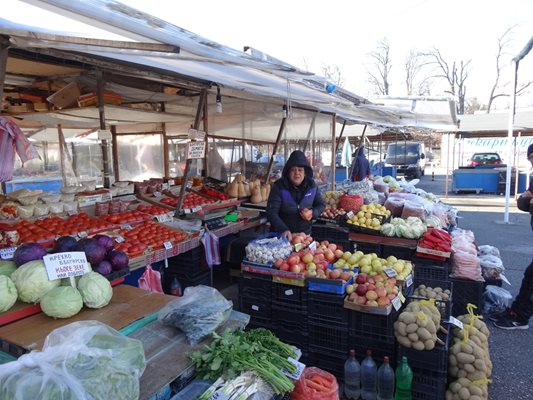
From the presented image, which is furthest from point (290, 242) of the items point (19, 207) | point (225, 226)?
point (19, 207)

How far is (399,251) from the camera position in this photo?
4926mm

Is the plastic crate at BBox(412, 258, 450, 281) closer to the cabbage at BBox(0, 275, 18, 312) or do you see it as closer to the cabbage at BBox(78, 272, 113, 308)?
the cabbage at BBox(78, 272, 113, 308)

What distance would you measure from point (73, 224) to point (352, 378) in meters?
3.16

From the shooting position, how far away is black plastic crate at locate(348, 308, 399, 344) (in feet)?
9.76

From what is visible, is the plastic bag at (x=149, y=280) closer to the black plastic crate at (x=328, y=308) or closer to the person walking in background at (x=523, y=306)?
the black plastic crate at (x=328, y=308)

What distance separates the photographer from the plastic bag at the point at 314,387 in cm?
211

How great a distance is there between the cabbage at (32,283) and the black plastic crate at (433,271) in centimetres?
388

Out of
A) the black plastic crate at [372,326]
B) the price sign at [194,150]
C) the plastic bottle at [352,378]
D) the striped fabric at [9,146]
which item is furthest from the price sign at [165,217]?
the plastic bottle at [352,378]

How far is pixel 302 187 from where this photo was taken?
178 inches

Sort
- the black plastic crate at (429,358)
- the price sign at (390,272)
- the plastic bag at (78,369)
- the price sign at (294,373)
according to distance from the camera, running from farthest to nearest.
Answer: the price sign at (390,272) < the black plastic crate at (429,358) < the price sign at (294,373) < the plastic bag at (78,369)

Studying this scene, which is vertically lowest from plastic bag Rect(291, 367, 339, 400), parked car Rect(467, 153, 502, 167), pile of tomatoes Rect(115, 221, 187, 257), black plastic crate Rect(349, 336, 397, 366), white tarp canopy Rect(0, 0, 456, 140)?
black plastic crate Rect(349, 336, 397, 366)

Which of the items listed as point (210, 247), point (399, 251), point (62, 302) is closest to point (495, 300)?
point (399, 251)

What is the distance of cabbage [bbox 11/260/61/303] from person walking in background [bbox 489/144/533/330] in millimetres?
4461

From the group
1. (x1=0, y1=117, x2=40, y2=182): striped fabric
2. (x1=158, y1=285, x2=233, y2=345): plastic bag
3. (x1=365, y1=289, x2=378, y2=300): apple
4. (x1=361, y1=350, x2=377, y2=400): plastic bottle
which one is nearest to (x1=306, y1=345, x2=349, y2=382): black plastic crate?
(x1=361, y1=350, x2=377, y2=400): plastic bottle
